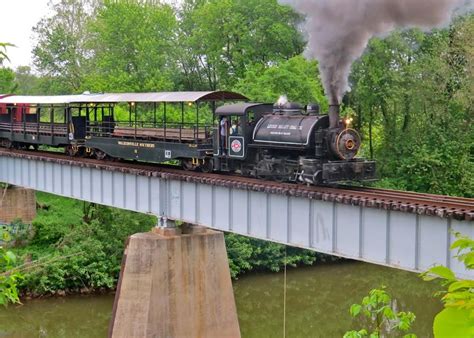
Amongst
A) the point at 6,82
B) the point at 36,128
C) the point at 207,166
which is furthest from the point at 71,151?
the point at 6,82

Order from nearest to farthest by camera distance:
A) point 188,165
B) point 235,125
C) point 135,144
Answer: point 235,125 < point 188,165 < point 135,144

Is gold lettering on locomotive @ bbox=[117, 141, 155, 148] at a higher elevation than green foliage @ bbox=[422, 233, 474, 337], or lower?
lower

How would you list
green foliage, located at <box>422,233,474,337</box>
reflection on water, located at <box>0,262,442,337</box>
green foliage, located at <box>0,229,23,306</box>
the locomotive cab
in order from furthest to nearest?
1. reflection on water, located at <box>0,262,442,337</box>
2. the locomotive cab
3. green foliage, located at <box>0,229,23,306</box>
4. green foliage, located at <box>422,233,474,337</box>

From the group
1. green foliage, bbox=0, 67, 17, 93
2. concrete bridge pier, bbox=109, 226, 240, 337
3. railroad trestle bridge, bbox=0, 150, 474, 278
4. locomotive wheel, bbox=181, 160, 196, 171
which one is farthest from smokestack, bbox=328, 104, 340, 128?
green foliage, bbox=0, 67, 17, 93

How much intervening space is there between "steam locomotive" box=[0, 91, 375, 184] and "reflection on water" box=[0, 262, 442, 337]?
303 inches

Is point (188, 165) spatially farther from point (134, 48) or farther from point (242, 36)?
point (134, 48)

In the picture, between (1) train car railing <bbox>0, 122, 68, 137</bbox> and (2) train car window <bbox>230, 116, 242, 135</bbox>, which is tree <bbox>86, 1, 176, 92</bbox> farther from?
(2) train car window <bbox>230, 116, 242, 135</bbox>

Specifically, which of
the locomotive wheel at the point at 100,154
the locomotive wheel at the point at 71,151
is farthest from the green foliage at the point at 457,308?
the locomotive wheel at the point at 71,151

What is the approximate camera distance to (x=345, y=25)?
19.9 meters

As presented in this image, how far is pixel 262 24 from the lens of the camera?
166 ft

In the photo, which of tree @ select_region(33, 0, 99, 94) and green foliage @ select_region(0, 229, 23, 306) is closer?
green foliage @ select_region(0, 229, 23, 306)

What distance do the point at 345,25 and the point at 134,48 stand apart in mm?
34864

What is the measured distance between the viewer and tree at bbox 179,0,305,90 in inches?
1993

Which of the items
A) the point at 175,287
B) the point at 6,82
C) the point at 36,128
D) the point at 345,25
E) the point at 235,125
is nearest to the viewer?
the point at 345,25
